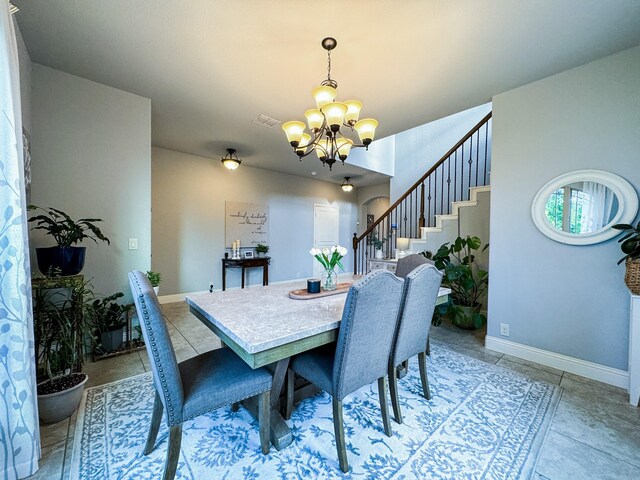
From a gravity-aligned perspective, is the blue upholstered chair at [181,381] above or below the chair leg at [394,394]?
above

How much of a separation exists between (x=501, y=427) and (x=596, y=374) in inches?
50.7

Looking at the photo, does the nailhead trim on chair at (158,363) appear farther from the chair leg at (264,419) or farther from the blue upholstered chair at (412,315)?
the blue upholstered chair at (412,315)

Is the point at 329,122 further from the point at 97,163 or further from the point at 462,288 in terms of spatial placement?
the point at 462,288

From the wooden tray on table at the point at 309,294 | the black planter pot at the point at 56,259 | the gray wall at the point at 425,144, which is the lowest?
the wooden tray on table at the point at 309,294

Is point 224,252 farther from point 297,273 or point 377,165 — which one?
point 377,165

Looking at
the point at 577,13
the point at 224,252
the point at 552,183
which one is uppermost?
the point at 577,13

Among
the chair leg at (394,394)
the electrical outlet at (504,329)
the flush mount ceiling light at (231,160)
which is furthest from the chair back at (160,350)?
the flush mount ceiling light at (231,160)

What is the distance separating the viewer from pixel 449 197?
4750 mm

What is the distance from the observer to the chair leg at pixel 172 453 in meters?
1.14

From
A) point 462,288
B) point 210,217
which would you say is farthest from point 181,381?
point 210,217

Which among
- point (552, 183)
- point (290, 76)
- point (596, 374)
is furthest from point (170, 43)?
point (596, 374)

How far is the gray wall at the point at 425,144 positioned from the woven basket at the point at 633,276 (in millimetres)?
3774

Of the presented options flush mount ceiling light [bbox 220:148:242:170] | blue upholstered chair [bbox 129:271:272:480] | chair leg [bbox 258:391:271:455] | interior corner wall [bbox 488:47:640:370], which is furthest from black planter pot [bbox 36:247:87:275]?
interior corner wall [bbox 488:47:640:370]

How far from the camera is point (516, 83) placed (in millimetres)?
2449
